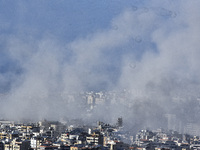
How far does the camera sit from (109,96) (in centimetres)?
4244

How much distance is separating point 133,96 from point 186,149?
20973 millimetres

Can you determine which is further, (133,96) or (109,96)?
(109,96)

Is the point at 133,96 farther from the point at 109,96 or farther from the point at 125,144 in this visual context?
the point at 125,144

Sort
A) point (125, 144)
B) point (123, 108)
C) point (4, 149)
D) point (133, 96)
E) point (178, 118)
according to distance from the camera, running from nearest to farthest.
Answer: point (4, 149)
point (125, 144)
point (178, 118)
point (123, 108)
point (133, 96)

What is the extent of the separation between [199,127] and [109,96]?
613 inches

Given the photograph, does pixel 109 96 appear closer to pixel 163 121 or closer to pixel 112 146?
pixel 163 121

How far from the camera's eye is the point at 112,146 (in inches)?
603

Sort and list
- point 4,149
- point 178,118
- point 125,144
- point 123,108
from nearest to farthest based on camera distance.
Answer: point 4,149, point 125,144, point 178,118, point 123,108

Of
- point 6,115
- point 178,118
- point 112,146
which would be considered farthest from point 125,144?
point 6,115

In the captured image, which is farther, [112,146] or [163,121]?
[163,121]

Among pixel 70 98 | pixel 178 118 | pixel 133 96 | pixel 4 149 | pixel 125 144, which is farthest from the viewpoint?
pixel 70 98

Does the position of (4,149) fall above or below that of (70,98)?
below

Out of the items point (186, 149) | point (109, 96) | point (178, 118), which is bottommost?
point (186, 149)

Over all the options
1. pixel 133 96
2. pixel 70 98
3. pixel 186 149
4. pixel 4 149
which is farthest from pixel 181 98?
pixel 4 149
